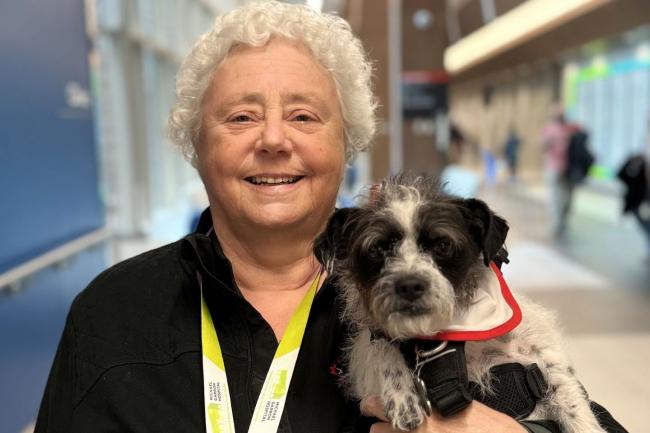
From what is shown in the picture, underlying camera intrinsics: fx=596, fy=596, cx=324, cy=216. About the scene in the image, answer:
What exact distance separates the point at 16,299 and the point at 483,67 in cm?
2113

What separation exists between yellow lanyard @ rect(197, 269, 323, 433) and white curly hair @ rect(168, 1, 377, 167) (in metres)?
0.68

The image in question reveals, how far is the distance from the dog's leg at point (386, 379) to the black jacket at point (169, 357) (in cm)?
A: 7

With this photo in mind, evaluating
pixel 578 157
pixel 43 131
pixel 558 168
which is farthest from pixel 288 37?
pixel 558 168

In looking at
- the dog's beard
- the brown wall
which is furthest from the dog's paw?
the brown wall

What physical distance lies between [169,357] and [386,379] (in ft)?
1.91

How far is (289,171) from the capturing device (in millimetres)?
1734

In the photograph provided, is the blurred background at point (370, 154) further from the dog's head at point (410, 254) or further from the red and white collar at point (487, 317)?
the red and white collar at point (487, 317)

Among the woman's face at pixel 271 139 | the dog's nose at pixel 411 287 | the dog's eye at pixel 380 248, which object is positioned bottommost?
the dog's nose at pixel 411 287

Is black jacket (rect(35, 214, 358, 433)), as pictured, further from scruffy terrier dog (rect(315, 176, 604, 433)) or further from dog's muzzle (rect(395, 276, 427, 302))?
dog's muzzle (rect(395, 276, 427, 302))

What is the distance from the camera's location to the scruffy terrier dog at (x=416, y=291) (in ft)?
5.16

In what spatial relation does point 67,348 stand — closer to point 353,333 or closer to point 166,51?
point 353,333

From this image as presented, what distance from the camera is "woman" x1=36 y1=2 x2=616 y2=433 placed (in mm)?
1534

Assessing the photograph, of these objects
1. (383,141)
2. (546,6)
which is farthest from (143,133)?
(546,6)

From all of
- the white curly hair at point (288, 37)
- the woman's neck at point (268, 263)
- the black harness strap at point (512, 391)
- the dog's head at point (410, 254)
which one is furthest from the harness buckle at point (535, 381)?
the white curly hair at point (288, 37)
